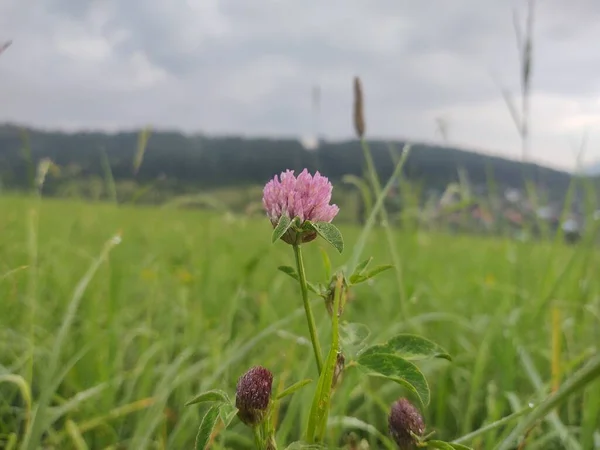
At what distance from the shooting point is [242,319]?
7.87ft

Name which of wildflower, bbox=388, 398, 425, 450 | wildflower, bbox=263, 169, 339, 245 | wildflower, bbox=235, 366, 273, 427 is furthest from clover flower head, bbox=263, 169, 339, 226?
wildflower, bbox=388, 398, 425, 450

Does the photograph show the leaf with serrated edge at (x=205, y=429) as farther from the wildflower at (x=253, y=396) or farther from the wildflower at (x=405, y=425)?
the wildflower at (x=405, y=425)

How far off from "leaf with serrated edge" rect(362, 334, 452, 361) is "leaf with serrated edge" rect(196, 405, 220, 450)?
0.62 feet

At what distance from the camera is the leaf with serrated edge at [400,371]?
61 cm

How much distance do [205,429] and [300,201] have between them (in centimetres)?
26

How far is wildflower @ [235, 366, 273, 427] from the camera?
0.61 m

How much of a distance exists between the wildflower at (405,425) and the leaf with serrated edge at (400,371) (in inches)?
5.8

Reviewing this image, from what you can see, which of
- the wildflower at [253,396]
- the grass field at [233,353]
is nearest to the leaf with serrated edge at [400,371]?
the wildflower at [253,396]

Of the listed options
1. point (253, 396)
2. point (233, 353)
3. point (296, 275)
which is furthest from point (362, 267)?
point (233, 353)

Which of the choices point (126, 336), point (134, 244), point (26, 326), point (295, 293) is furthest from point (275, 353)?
point (134, 244)

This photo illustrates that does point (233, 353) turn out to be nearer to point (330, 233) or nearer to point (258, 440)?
point (258, 440)

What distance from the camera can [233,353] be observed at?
1426 millimetres

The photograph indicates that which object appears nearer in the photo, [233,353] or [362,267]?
[362,267]

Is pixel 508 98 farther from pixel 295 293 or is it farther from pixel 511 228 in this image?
pixel 295 293
